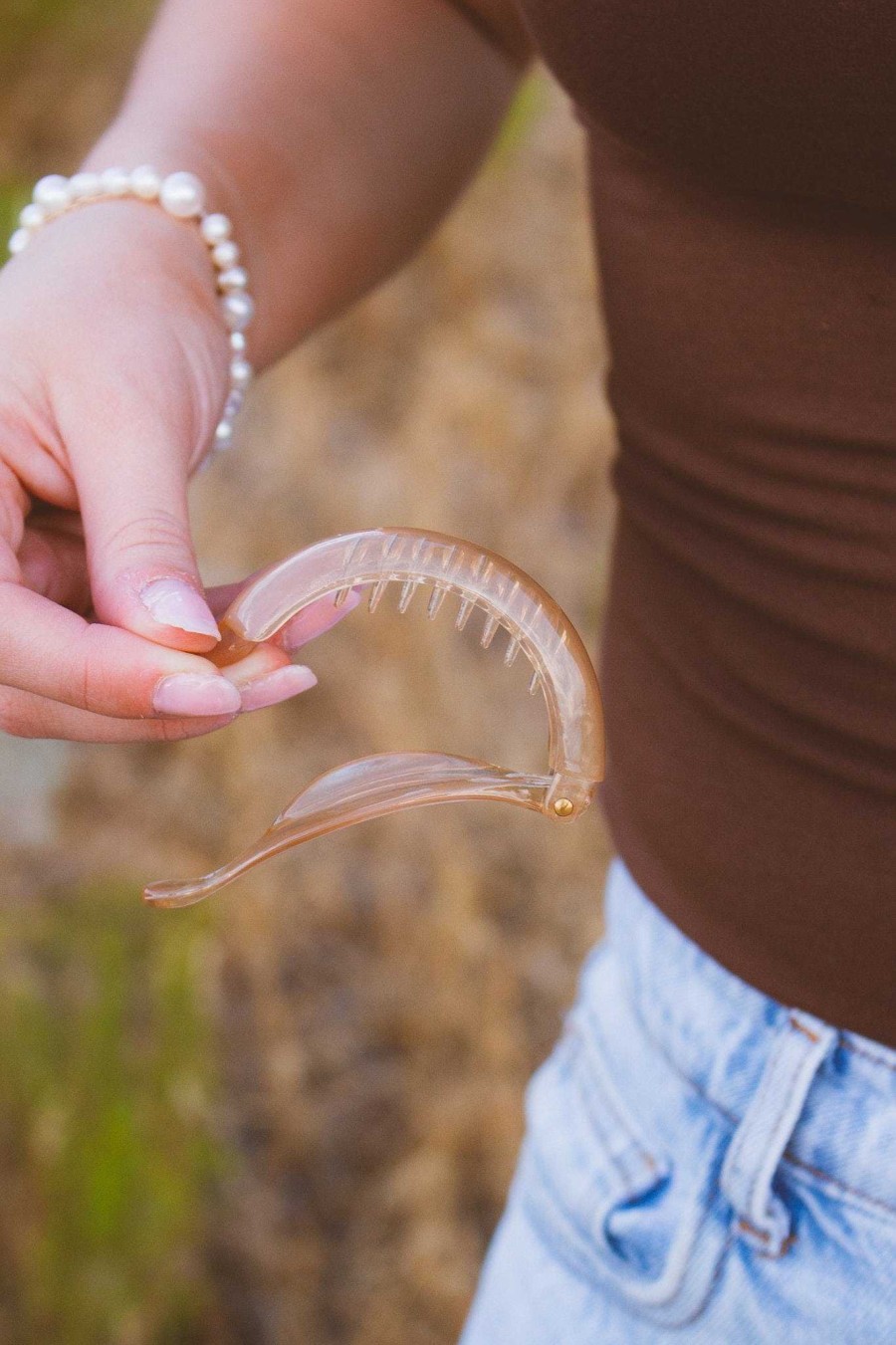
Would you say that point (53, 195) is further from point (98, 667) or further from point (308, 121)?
point (98, 667)

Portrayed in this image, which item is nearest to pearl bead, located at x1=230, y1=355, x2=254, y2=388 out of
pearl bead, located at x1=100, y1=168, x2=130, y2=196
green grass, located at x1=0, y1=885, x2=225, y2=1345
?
pearl bead, located at x1=100, y1=168, x2=130, y2=196

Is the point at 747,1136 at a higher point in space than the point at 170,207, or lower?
lower

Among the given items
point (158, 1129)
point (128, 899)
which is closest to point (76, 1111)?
point (158, 1129)

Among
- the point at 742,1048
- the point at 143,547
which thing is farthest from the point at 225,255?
the point at 742,1048

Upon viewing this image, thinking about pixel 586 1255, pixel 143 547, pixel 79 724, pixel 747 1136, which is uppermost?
pixel 143 547

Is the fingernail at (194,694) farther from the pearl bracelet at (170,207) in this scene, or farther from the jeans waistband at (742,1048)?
the jeans waistband at (742,1048)

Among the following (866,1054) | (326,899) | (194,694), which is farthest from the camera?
(326,899)

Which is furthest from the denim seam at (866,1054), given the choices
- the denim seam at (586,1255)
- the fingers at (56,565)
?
the fingers at (56,565)
